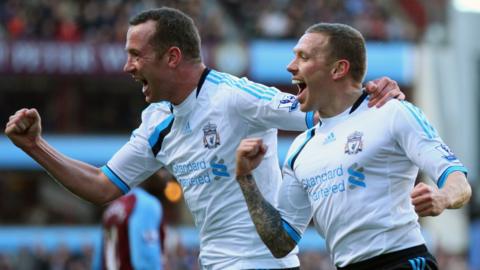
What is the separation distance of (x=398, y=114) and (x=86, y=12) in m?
20.1

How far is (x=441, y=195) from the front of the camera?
17.3 ft

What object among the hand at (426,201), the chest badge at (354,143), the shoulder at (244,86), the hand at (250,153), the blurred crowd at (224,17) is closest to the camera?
the hand at (426,201)

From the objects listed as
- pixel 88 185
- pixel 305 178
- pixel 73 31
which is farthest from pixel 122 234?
pixel 73 31

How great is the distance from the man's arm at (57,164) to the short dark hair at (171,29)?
833mm

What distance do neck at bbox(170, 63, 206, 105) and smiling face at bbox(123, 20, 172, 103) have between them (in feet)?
0.17

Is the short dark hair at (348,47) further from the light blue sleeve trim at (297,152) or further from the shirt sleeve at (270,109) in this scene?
the shirt sleeve at (270,109)

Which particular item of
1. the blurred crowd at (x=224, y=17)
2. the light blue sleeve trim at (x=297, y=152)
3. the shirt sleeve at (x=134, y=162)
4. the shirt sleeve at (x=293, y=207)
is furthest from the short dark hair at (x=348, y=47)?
the blurred crowd at (x=224, y=17)

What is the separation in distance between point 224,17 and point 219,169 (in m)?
20.3

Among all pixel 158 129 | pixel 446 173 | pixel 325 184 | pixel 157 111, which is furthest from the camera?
pixel 157 111

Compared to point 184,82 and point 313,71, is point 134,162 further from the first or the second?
point 313,71

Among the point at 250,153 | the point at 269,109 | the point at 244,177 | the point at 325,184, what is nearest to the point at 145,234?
the point at 269,109

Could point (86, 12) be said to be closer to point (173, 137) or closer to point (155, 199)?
point (155, 199)

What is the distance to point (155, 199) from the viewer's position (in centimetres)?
1046

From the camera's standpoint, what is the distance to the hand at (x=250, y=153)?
575 centimetres
